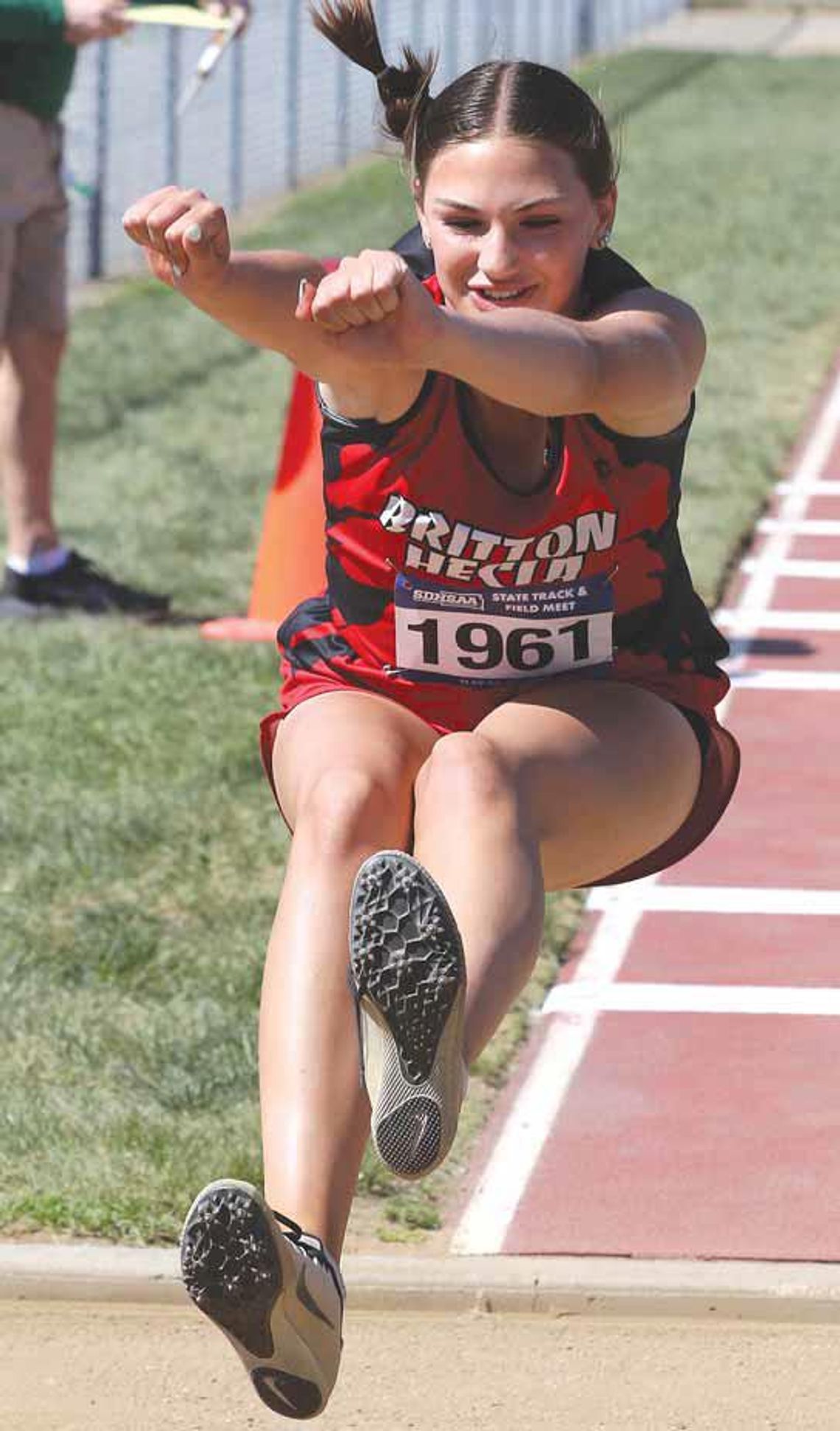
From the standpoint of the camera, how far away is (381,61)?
14.2 feet


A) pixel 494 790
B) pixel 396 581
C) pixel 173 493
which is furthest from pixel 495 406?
pixel 173 493

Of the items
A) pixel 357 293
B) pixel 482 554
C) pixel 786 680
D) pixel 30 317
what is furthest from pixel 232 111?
pixel 357 293

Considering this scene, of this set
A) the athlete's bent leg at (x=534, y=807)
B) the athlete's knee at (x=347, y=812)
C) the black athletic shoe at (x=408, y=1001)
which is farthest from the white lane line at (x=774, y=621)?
the black athletic shoe at (x=408, y=1001)

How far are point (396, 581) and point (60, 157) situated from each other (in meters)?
4.76

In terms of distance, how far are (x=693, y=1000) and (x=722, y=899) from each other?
2.33 ft

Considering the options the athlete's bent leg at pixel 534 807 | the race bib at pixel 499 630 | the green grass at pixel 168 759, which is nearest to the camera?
the athlete's bent leg at pixel 534 807

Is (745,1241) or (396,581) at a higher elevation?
(396,581)

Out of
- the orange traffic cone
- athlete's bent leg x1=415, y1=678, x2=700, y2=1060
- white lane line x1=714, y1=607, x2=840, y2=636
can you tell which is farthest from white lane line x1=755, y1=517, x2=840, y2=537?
athlete's bent leg x1=415, y1=678, x2=700, y2=1060

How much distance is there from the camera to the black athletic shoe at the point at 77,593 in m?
8.85

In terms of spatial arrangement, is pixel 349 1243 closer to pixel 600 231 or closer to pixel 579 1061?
pixel 579 1061

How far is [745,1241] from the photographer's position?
15.4 feet

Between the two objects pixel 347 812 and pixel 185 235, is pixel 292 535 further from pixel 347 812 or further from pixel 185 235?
pixel 185 235

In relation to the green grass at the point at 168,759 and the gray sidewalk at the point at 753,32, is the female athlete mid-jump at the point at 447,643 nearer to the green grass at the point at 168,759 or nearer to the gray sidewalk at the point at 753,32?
the green grass at the point at 168,759

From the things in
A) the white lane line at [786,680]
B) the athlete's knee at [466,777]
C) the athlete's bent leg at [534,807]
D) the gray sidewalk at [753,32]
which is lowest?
the gray sidewalk at [753,32]
